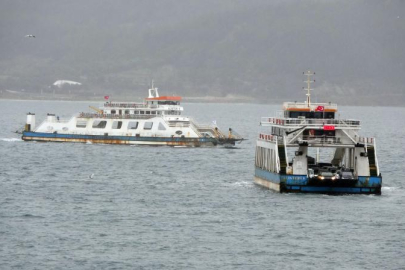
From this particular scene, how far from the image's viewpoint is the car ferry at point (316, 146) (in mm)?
79250

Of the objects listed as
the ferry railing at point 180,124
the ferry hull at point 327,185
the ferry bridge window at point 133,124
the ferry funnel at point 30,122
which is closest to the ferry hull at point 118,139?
the ferry bridge window at point 133,124

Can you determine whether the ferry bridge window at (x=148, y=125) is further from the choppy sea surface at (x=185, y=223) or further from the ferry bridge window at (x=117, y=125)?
the choppy sea surface at (x=185, y=223)

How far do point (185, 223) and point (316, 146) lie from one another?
49.3ft

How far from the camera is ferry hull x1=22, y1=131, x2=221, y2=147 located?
446ft

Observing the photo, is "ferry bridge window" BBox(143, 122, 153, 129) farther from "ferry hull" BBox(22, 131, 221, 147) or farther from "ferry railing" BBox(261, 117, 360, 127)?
"ferry railing" BBox(261, 117, 360, 127)

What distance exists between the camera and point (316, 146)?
80.9 m

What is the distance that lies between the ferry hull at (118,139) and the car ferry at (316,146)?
5004 cm

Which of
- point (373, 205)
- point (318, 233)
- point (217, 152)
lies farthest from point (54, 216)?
point (217, 152)

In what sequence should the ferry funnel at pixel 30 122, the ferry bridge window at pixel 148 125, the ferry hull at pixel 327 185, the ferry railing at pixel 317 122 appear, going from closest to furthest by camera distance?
the ferry hull at pixel 327 185, the ferry railing at pixel 317 122, the ferry bridge window at pixel 148 125, the ferry funnel at pixel 30 122

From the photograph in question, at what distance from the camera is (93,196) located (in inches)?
3297

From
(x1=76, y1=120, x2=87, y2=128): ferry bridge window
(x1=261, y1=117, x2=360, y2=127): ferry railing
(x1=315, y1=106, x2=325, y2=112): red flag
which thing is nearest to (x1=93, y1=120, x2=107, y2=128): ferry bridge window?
(x1=76, y1=120, x2=87, y2=128): ferry bridge window

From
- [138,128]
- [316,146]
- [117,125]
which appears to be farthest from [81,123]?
[316,146]

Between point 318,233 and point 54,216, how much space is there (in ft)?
60.2

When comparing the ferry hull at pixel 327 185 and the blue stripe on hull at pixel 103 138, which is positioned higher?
the blue stripe on hull at pixel 103 138
